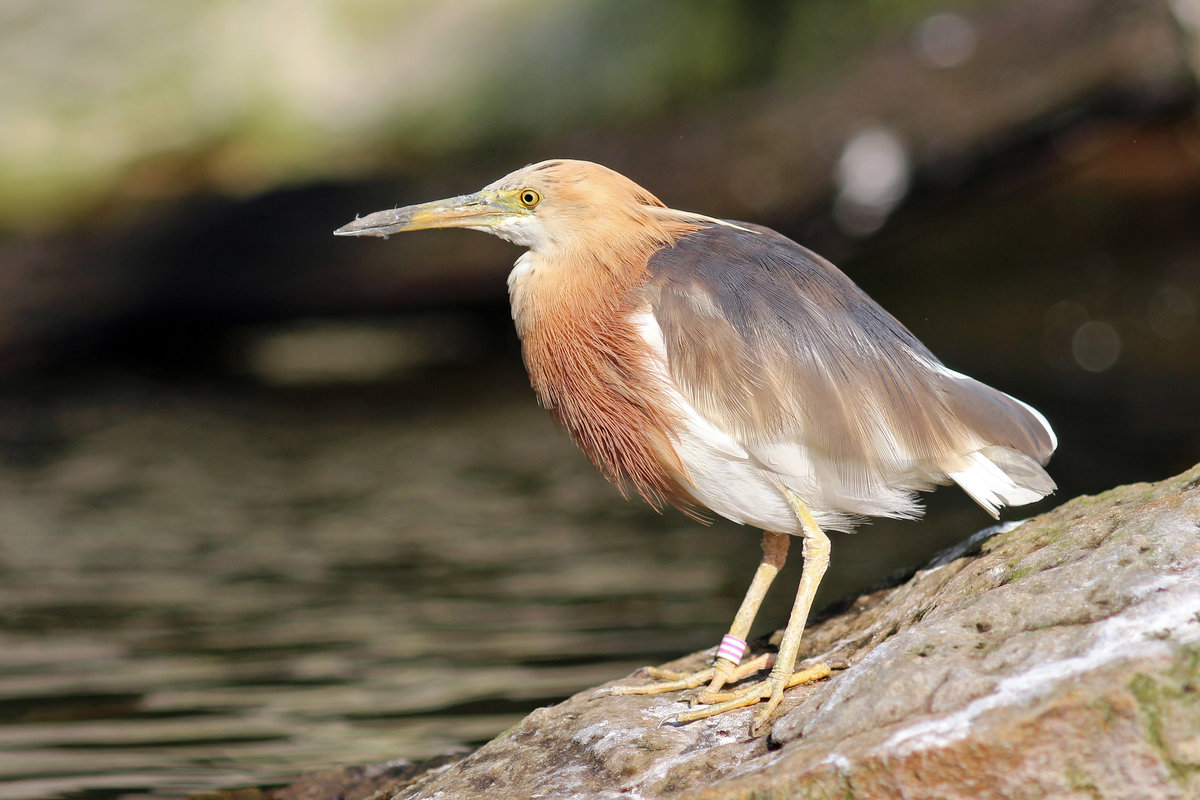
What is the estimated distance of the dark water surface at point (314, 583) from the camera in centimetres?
524

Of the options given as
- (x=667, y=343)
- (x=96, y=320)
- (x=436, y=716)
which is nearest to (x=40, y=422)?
(x=96, y=320)

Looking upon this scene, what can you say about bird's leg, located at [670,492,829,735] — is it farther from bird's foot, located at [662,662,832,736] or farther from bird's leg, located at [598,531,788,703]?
bird's leg, located at [598,531,788,703]

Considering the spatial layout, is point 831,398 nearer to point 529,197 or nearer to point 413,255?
point 529,197

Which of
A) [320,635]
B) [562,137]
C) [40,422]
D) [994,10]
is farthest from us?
[40,422]

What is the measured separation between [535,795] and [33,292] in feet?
27.9

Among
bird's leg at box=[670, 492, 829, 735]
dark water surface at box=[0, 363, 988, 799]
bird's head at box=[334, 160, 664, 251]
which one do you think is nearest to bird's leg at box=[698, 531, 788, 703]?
bird's leg at box=[670, 492, 829, 735]

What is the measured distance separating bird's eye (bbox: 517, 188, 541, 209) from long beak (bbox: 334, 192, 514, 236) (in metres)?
0.05

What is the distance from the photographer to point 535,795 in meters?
3.30

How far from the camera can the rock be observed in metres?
2.54

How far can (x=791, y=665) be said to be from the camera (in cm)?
356

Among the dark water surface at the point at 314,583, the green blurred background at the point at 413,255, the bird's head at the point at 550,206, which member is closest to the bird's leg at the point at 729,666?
the bird's head at the point at 550,206

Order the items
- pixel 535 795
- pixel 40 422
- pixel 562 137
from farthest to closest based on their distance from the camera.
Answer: pixel 40 422, pixel 562 137, pixel 535 795

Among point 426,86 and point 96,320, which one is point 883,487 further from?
point 96,320

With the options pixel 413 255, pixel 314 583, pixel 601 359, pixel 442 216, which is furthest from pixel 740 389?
pixel 413 255
